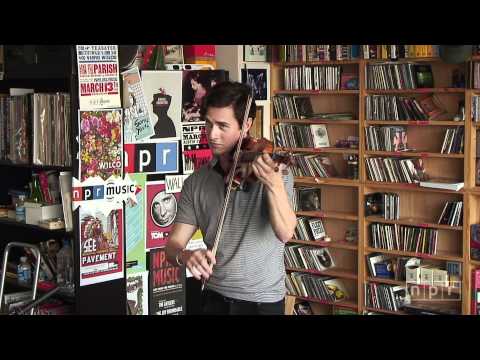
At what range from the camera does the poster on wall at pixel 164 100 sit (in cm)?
445

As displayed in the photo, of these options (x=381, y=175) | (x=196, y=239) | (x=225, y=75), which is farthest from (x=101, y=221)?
(x=381, y=175)

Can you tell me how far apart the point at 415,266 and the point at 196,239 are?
5.56ft

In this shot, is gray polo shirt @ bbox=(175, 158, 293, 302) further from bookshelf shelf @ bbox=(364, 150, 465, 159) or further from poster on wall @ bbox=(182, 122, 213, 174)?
bookshelf shelf @ bbox=(364, 150, 465, 159)

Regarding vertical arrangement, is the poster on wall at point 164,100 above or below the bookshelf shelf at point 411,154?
above

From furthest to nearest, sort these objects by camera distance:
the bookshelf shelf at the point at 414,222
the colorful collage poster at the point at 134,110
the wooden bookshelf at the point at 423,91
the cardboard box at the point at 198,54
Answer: the bookshelf shelf at the point at 414,222, the wooden bookshelf at the point at 423,91, the cardboard box at the point at 198,54, the colorful collage poster at the point at 134,110

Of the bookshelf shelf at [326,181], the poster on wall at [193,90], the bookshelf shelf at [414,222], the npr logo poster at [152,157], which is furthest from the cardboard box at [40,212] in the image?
the bookshelf shelf at [414,222]

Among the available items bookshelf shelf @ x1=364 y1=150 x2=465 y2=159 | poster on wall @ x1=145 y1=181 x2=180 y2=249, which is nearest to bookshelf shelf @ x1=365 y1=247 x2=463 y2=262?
bookshelf shelf @ x1=364 y1=150 x2=465 y2=159

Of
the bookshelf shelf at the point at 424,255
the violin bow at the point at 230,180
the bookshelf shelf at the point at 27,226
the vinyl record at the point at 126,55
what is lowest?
the bookshelf shelf at the point at 424,255

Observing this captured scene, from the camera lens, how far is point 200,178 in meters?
2.56

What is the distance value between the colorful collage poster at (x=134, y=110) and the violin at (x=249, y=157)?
1.71m

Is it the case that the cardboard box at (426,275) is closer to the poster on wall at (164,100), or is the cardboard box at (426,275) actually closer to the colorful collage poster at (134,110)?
the poster on wall at (164,100)

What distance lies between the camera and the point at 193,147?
185 inches
